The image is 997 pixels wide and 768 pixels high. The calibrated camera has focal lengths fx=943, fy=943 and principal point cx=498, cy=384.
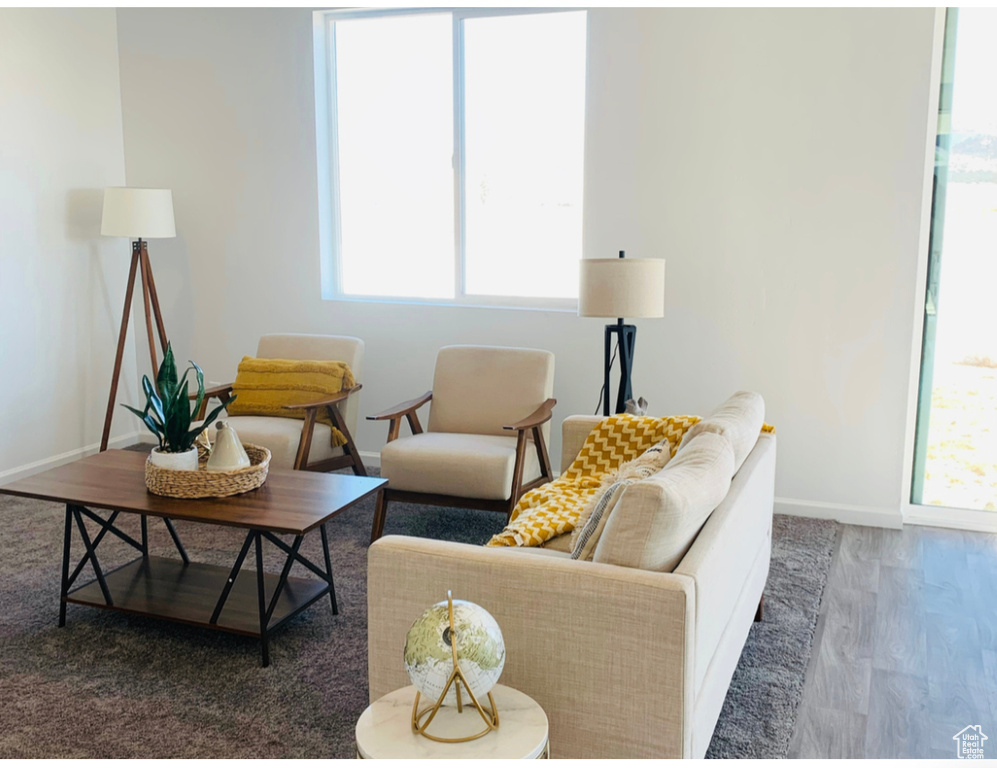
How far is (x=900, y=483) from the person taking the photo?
4203 millimetres

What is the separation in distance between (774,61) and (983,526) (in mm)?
2249

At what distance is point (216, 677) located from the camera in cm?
282

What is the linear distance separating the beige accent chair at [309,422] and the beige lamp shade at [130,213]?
0.86 m

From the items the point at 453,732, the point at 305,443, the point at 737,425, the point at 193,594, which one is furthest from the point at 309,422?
the point at 453,732

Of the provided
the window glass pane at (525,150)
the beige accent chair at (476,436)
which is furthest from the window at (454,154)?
the beige accent chair at (476,436)

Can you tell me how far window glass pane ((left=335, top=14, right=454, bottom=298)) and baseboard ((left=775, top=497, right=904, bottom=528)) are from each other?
204 centimetres

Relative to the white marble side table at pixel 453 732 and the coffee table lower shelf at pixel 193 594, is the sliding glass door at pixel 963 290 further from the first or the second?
the white marble side table at pixel 453 732

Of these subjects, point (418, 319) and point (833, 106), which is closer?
point (833, 106)

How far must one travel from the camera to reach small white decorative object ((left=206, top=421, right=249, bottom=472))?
3.13 meters

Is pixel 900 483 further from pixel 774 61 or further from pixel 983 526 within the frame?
pixel 774 61

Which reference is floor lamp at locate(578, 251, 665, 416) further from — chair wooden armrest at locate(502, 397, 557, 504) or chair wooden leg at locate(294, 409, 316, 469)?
chair wooden leg at locate(294, 409, 316, 469)

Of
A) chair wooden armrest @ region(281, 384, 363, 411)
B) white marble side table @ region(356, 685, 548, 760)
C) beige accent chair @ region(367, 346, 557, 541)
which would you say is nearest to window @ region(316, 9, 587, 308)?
beige accent chair @ region(367, 346, 557, 541)

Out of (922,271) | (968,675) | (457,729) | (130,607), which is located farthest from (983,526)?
(130,607)

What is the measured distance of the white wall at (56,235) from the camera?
474 cm
